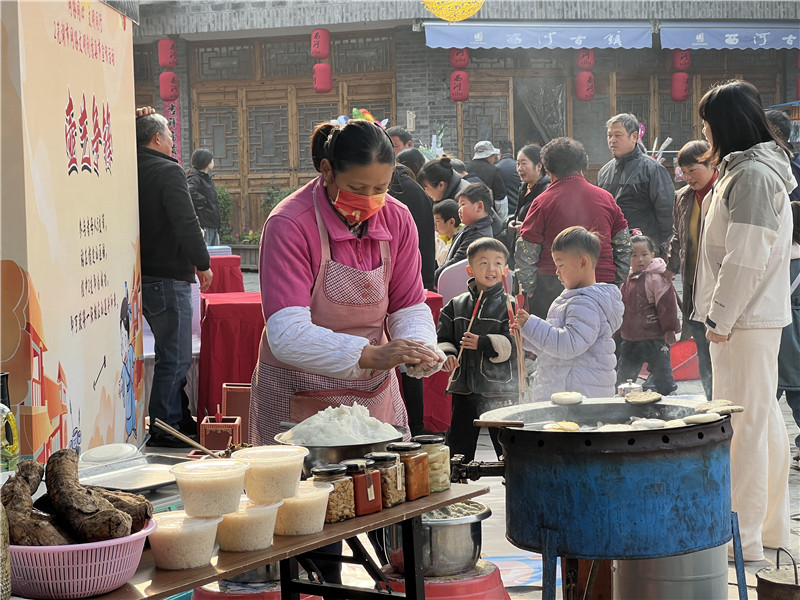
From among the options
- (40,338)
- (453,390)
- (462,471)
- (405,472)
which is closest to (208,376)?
(453,390)

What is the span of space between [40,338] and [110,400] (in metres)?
1.31

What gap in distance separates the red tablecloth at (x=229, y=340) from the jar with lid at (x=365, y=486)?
3.85 metres

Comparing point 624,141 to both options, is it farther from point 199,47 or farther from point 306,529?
point 199,47

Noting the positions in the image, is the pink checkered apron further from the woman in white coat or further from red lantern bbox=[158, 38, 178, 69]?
red lantern bbox=[158, 38, 178, 69]

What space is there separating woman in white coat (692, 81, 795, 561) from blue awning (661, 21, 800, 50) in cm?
1099

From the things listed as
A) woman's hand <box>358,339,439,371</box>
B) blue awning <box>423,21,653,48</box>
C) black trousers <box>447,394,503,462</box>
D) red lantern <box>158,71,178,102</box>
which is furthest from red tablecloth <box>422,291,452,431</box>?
red lantern <box>158,71,178,102</box>

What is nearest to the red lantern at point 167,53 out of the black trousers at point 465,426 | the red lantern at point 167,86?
the red lantern at point 167,86

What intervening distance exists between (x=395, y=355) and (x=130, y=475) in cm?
77

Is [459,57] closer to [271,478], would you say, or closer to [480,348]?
[480,348]

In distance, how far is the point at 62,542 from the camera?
169 cm

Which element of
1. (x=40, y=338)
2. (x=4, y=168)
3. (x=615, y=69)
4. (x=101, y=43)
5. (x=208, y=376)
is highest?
(x=615, y=69)

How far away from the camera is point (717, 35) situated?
14383mm

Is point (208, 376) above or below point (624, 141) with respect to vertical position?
below

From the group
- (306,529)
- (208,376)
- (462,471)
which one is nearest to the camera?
(306,529)
